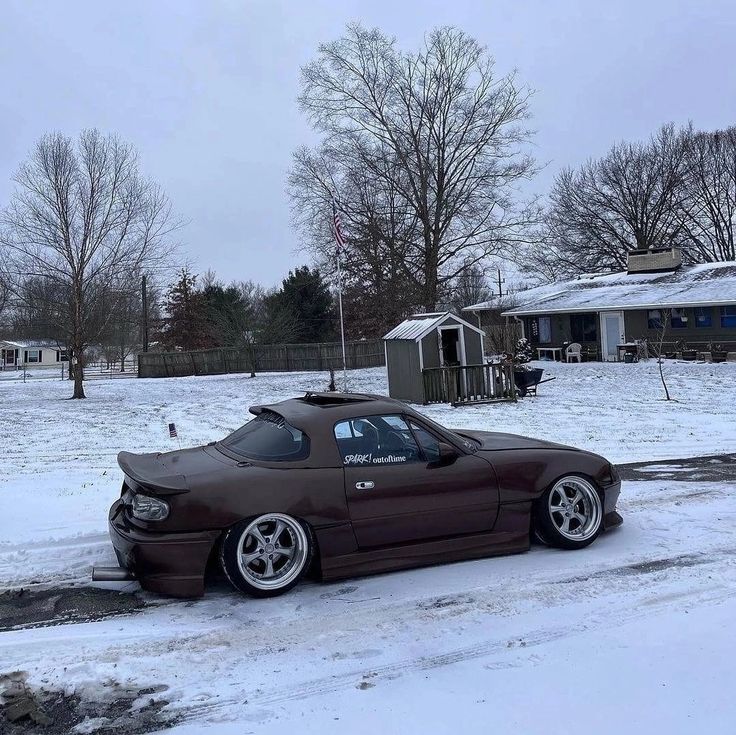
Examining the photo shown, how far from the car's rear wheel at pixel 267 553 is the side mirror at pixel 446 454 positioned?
1.17m

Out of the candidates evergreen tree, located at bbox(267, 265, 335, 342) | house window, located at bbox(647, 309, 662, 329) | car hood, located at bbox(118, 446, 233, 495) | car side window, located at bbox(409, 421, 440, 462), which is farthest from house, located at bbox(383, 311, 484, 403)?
evergreen tree, located at bbox(267, 265, 335, 342)

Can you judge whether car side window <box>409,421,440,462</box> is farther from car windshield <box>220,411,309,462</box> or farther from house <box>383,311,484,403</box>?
house <box>383,311,484,403</box>

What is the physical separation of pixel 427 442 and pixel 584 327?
2994 centimetres

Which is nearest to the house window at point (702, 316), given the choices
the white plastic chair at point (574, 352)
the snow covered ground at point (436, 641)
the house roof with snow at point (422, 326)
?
the white plastic chair at point (574, 352)

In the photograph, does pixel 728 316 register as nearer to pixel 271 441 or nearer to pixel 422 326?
pixel 422 326

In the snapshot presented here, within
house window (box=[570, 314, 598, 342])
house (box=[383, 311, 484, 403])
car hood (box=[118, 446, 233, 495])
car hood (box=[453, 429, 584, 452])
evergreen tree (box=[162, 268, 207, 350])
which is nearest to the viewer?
car hood (box=[118, 446, 233, 495])

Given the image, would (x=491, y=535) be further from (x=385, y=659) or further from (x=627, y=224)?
(x=627, y=224)

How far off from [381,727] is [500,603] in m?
1.63

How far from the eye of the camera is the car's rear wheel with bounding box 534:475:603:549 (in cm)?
546

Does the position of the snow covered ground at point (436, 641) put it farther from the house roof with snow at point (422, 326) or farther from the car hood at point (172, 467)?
the house roof with snow at point (422, 326)

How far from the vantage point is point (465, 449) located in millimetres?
5395

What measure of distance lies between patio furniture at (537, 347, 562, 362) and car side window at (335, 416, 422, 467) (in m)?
29.7

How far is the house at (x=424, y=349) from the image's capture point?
17828mm

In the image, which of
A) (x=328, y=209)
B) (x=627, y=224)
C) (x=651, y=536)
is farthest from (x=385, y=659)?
(x=627, y=224)
